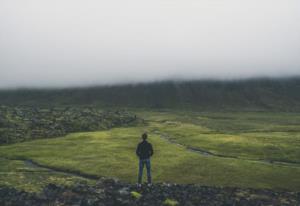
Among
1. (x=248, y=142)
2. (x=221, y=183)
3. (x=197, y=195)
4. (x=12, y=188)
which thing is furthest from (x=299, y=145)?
(x=12, y=188)

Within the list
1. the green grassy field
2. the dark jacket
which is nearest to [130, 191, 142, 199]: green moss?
the dark jacket

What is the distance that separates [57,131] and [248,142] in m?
52.7

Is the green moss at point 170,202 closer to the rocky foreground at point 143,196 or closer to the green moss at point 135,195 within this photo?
the rocky foreground at point 143,196

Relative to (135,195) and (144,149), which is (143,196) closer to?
(135,195)

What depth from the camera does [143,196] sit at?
4184 cm

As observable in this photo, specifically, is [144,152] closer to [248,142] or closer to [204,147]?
[204,147]

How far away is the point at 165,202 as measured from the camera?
40438 millimetres

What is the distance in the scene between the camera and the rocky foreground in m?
40.0

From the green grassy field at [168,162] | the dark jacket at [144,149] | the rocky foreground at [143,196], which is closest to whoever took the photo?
the rocky foreground at [143,196]

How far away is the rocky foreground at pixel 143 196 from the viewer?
40.0 metres

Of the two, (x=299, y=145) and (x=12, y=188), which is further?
(x=299, y=145)

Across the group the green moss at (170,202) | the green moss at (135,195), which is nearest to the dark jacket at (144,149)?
the green moss at (135,195)

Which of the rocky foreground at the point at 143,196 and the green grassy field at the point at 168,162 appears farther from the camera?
the green grassy field at the point at 168,162

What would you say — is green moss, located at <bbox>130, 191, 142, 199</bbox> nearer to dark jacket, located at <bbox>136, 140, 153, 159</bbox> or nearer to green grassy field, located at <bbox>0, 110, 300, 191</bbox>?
dark jacket, located at <bbox>136, 140, 153, 159</bbox>
